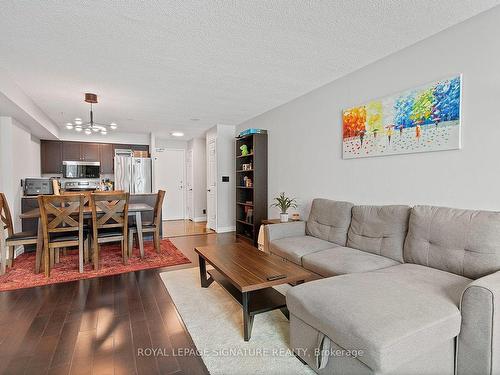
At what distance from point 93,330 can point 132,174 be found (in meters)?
4.91

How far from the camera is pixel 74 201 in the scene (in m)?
3.32

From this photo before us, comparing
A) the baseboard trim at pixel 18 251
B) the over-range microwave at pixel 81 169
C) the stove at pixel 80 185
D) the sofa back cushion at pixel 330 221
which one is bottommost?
the baseboard trim at pixel 18 251

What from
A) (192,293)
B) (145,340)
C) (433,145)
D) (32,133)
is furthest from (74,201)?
(433,145)

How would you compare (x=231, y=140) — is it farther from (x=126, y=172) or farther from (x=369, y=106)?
(x=369, y=106)

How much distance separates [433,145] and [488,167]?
0.44m

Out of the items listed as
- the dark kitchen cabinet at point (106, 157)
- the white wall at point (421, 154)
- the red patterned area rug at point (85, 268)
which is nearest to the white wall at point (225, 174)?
the red patterned area rug at point (85, 268)

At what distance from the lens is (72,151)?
6402 mm

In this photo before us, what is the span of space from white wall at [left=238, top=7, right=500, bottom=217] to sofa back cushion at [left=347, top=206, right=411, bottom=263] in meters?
0.24

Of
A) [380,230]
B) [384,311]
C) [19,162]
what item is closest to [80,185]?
[19,162]

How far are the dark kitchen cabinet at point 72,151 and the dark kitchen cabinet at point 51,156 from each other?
0.32 feet

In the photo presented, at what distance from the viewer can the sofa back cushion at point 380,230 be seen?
2.41 metres

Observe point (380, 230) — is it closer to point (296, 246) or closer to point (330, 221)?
point (330, 221)

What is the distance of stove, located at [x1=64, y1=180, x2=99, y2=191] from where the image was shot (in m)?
6.36

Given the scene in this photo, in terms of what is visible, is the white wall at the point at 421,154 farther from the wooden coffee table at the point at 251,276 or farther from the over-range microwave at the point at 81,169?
the over-range microwave at the point at 81,169
